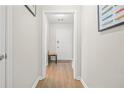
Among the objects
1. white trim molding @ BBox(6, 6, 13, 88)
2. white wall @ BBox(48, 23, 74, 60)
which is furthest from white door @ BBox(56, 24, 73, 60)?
white trim molding @ BBox(6, 6, 13, 88)

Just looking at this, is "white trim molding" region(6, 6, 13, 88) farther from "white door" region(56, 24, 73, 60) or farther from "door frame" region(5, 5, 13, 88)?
"white door" region(56, 24, 73, 60)

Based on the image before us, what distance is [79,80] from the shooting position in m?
3.21

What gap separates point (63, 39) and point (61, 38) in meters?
0.12

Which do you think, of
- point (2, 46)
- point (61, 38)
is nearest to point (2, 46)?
point (2, 46)

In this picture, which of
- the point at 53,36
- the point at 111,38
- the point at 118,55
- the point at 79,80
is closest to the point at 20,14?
the point at 111,38

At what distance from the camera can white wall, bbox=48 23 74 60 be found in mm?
6762

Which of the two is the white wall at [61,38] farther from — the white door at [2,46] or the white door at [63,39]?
the white door at [2,46]

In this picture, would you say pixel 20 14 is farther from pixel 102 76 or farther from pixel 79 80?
pixel 79 80

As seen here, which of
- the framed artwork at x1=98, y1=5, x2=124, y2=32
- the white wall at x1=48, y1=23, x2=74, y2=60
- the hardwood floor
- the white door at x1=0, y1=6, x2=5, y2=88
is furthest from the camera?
the white wall at x1=48, y1=23, x2=74, y2=60

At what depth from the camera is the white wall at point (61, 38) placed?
6.76 meters

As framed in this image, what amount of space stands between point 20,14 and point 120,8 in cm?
123

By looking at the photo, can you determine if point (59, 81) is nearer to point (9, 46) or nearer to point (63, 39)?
point (9, 46)

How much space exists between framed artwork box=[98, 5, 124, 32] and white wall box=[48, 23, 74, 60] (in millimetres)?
5150
